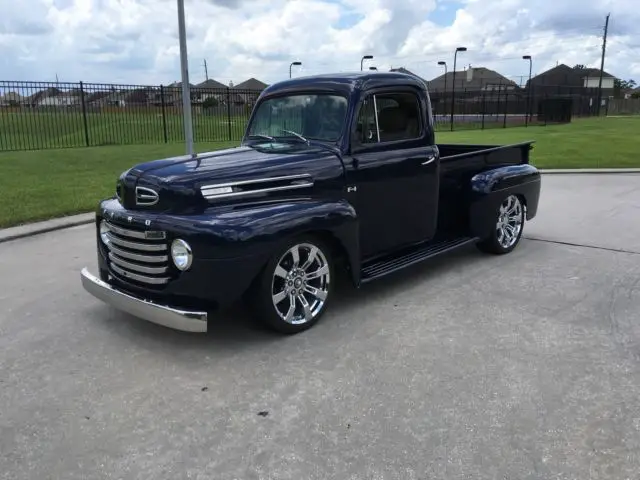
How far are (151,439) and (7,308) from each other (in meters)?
2.66

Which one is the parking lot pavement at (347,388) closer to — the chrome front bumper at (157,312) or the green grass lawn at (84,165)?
the chrome front bumper at (157,312)

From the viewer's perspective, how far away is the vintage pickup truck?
154 inches

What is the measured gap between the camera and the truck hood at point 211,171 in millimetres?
4008

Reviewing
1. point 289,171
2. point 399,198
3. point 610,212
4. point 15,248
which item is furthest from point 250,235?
point 610,212

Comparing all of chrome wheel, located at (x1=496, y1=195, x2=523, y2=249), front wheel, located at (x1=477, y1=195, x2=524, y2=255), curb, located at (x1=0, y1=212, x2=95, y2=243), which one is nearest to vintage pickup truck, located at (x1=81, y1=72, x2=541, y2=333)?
front wheel, located at (x1=477, y1=195, x2=524, y2=255)

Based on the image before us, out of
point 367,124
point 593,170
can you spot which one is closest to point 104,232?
point 367,124

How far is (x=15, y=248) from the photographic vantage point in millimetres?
6922

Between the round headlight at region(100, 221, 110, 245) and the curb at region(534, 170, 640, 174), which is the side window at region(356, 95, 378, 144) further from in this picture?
the curb at region(534, 170, 640, 174)

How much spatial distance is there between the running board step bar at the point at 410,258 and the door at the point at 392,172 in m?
0.12

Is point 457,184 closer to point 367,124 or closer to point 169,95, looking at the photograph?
point 367,124

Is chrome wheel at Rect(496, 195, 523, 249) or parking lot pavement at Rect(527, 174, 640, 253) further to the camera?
parking lot pavement at Rect(527, 174, 640, 253)

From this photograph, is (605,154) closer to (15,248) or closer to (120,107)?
(15,248)

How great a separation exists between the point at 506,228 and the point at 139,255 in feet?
14.0

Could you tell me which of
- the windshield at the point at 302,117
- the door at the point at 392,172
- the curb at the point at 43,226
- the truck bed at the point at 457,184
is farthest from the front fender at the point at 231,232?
the curb at the point at 43,226
